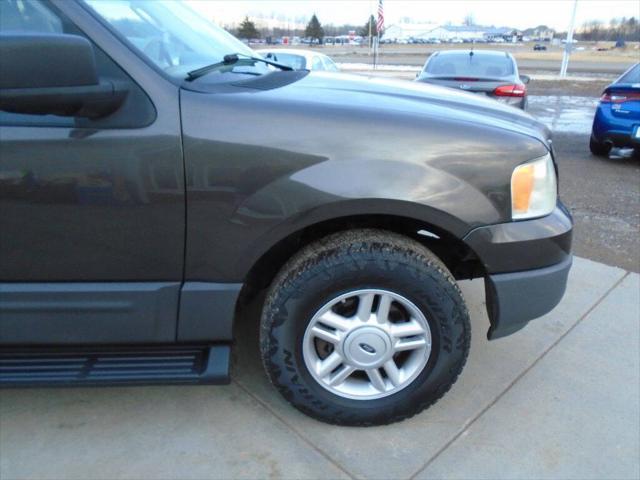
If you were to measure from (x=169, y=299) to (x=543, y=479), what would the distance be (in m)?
1.61

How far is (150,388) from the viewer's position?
2592 millimetres

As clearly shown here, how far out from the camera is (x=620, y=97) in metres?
6.84

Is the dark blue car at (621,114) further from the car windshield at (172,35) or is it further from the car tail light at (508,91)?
the car windshield at (172,35)

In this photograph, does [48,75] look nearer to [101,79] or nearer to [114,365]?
[101,79]

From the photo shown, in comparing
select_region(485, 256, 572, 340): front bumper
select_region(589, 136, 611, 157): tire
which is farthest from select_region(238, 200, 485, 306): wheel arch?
select_region(589, 136, 611, 157): tire

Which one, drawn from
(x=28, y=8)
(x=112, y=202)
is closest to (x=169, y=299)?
(x=112, y=202)

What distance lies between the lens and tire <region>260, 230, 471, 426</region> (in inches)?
82.8

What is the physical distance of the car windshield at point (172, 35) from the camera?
2.11m

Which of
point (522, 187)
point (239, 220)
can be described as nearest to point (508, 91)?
point (522, 187)

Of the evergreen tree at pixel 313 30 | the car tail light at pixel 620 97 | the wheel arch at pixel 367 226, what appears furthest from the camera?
the evergreen tree at pixel 313 30

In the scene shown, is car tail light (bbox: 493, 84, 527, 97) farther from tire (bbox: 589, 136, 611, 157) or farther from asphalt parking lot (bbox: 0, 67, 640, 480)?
asphalt parking lot (bbox: 0, 67, 640, 480)

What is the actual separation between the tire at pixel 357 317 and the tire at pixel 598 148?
6.44 metres

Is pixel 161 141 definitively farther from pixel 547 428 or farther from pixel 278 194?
pixel 547 428

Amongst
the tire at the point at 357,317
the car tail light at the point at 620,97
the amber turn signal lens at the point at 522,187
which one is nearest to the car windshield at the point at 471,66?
the car tail light at the point at 620,97
